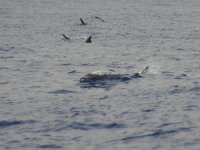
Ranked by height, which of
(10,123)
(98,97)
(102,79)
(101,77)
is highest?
(101,77)

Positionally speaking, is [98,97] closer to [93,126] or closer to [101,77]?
[101,77]

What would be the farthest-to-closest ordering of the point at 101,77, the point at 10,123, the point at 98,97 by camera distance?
1. the point at 101,77
2. the point at 98,97
3. the point at 10,123

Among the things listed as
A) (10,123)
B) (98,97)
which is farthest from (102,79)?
(10,123)

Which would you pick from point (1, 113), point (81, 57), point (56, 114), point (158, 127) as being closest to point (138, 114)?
point (158, 127)

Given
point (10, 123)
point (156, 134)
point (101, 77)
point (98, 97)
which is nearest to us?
point (156, 134)

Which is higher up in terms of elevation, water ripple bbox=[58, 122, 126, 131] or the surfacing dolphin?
the surfacing dolphin

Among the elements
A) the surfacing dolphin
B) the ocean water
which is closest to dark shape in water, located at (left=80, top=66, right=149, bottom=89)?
the surfacing dolphin

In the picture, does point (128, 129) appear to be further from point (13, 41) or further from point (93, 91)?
point (13, 41)

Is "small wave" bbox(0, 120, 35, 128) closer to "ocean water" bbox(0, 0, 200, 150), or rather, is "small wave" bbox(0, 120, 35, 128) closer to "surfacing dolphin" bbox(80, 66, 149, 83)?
"ocean water" bbox(0, 0, 200, 150)

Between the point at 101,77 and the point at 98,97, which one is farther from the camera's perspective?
the point at 101,77

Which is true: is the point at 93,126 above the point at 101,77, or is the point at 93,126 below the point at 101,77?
below

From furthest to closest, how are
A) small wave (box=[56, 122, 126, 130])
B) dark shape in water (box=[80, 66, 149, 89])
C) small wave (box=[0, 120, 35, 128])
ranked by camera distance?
dark shape in water (box=[80, 66, 149, 89]), small wave (box=[0, 120, 35, 128]), small wave (box=[56, 122, 126, 130])

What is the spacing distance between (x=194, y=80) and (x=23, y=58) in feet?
43.9

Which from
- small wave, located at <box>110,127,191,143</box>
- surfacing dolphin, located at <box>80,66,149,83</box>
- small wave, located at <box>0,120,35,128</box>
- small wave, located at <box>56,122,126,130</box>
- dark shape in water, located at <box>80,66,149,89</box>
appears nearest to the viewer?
small wave, located at <box>110,127,191,143</box>
